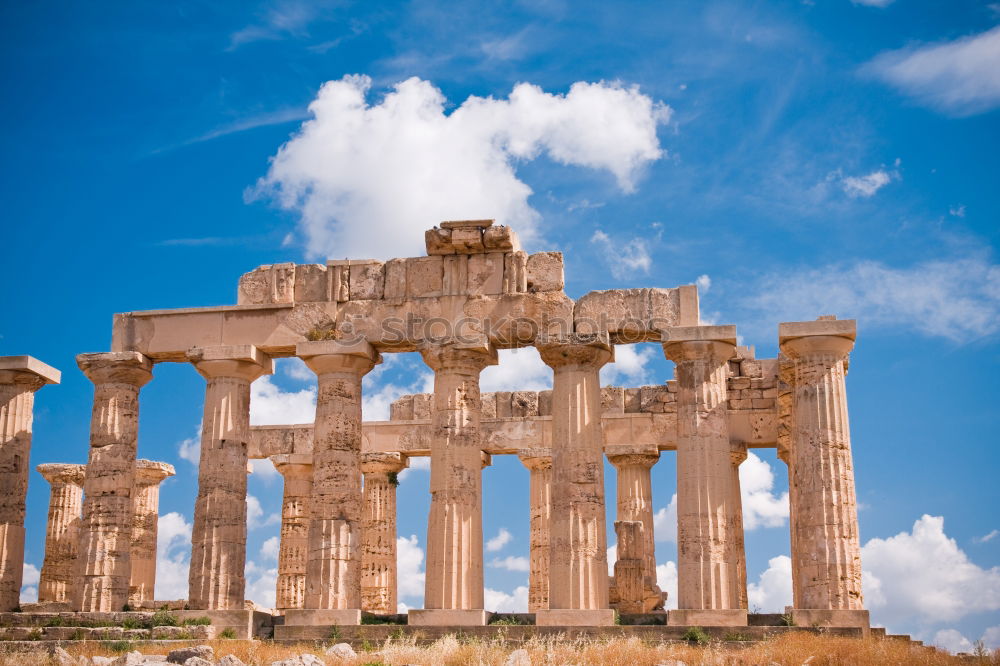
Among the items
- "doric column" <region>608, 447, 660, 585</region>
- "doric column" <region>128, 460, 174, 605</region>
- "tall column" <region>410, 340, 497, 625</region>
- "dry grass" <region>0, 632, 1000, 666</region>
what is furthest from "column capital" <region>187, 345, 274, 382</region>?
"doric column" <region>608, 447, 660, 585</region>

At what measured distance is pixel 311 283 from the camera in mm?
28875

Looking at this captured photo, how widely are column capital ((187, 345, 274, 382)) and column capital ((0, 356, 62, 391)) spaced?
14.6 ft

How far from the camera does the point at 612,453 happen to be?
33.4 meters

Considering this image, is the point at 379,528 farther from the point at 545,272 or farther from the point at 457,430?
the point at 545,272

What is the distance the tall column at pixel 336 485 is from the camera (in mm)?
26672

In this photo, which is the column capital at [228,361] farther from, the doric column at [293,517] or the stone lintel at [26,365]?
the doric column at [293,517]

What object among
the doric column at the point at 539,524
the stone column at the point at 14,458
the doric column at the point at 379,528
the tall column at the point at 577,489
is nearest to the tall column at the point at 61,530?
the stone column at the point at 14,458

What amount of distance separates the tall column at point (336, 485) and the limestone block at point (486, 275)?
2.81m

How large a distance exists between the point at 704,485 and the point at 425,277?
7860 millimetres

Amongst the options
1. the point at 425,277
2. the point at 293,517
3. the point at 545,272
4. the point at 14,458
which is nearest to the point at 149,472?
the point at 293,517

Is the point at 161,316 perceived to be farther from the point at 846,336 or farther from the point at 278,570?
the point at 846,336

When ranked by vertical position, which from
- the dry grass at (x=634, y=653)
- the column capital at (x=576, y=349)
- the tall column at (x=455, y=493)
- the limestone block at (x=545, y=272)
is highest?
the limestone block at (x=545, y=272)

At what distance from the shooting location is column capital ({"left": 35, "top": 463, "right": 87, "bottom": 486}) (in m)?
Answer: 36.5

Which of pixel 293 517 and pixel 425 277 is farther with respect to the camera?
pixel 293 517
